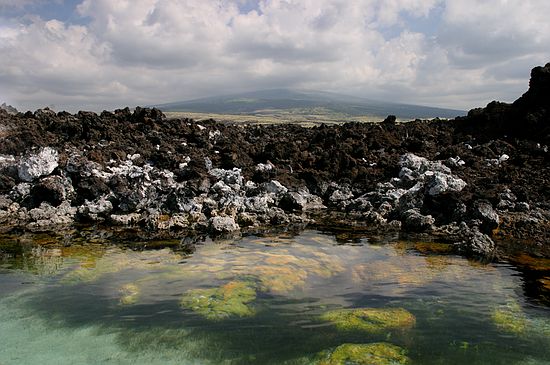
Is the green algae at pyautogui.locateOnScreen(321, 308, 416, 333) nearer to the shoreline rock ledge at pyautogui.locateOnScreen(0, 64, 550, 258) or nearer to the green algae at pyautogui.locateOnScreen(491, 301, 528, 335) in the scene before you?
the green algae at pyautogui.locateOnScreen(491, 301, 528, 335)

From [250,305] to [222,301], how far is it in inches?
53.3

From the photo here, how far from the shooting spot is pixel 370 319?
1812 centimetres

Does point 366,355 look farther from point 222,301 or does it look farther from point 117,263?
point 117,263

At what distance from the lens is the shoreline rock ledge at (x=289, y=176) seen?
116 ft

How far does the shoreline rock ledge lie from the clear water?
656 cm

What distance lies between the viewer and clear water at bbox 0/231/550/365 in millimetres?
15914

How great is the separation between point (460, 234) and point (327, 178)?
63.3 ft

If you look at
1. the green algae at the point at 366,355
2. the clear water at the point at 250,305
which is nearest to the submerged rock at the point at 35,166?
the clear water at the point at 250,305

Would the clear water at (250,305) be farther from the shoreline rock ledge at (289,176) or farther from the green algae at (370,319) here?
the shoreline rock ledge at (289,176)

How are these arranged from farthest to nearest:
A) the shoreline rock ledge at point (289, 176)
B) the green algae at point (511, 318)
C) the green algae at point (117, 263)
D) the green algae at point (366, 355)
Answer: the shoreline rock ledge at point (289, 176) < the green algae at point (117, 263) < the green algae at point (511, 318) < the green algae at point (366, 355)

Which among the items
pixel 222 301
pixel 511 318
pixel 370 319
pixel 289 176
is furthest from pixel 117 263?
pixel 289 176

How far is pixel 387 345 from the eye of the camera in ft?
52.5

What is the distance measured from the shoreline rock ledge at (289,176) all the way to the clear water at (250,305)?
21.5 feet

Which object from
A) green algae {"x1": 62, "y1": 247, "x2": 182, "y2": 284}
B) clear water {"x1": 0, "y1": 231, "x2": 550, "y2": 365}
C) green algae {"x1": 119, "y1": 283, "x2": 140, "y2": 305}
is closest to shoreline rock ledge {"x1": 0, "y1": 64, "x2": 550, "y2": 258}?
green algae {"x1": 62, "y1": 247, "x2": 182, "y2": 284}
